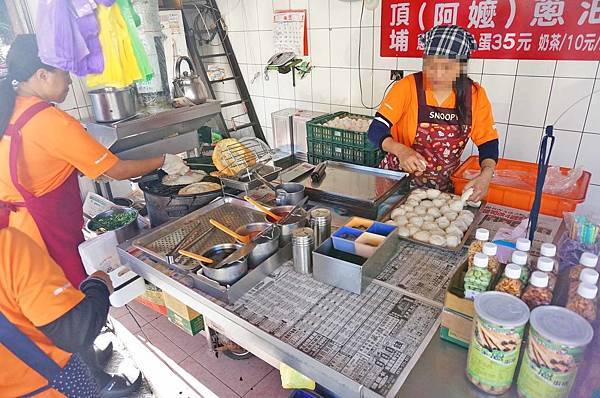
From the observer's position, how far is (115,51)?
144 cm

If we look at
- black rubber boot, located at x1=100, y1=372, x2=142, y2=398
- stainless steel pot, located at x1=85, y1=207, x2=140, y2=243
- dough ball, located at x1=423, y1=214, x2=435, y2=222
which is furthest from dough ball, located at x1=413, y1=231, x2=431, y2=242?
black rubber boot, located at x1=100, y1=372, x2=142, y2=398

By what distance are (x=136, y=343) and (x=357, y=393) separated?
116 cm

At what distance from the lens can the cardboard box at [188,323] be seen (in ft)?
4.80

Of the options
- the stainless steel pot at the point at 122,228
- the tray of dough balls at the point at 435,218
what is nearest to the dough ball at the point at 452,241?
the tray of dough balls at the point at 435,218

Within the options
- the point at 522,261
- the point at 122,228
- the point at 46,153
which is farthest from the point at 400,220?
the point at 46,153

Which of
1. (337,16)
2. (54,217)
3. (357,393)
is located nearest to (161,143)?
(54,217)

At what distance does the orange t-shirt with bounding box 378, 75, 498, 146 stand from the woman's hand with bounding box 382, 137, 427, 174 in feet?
0.44

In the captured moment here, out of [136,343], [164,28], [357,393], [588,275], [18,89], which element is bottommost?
[136,343]

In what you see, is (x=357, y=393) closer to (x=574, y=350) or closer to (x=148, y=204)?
(x=574, y=350)

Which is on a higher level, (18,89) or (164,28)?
(164,28)

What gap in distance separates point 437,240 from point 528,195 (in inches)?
19.2

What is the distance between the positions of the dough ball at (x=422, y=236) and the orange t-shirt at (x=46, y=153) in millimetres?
1266

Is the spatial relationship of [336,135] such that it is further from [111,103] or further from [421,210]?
[111,103]

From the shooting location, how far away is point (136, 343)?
1646 millimetres
